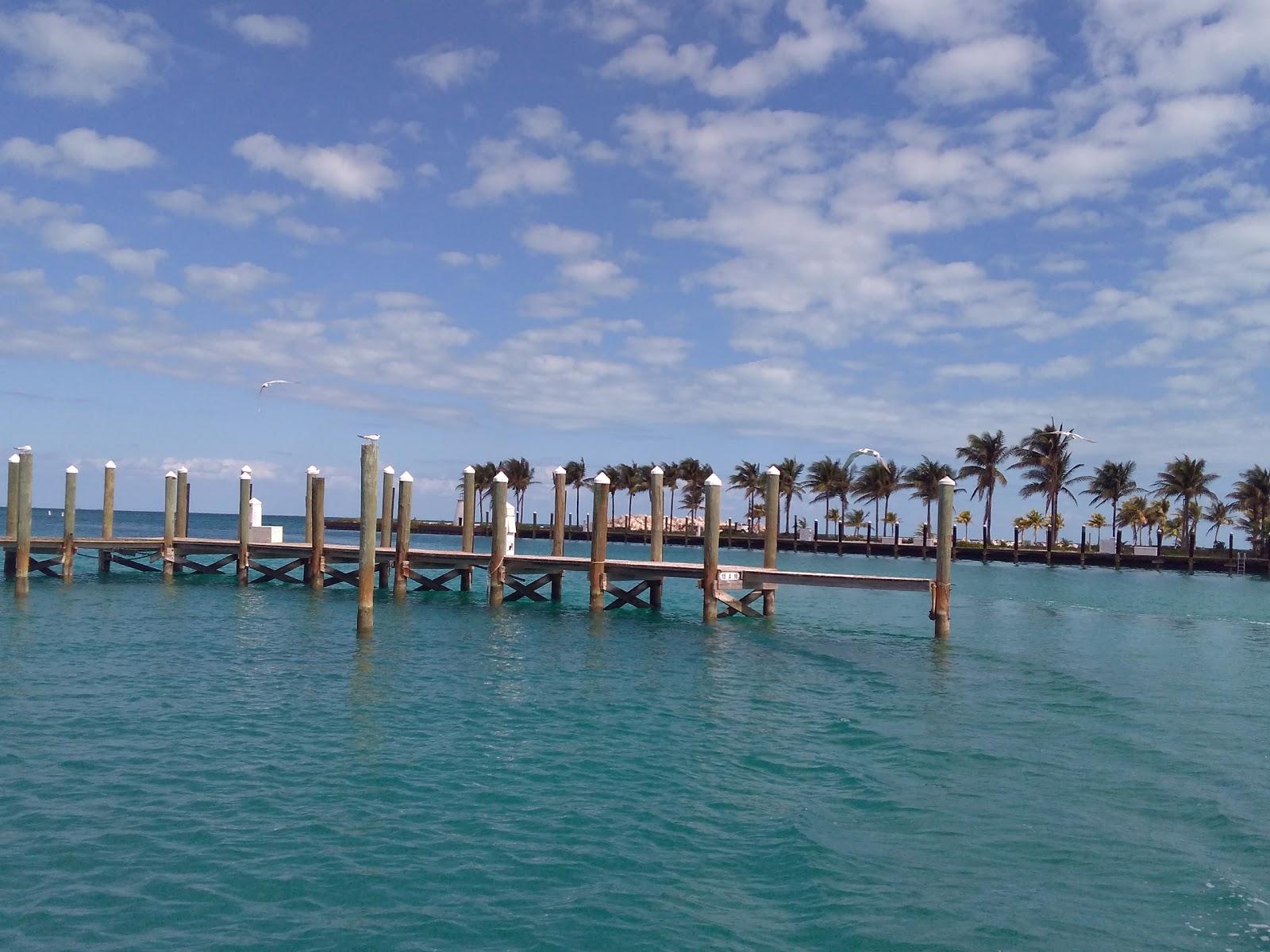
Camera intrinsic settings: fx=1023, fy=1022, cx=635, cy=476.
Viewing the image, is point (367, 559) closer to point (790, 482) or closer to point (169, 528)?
point (169, 528)

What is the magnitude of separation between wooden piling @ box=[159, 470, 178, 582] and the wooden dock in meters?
0.04

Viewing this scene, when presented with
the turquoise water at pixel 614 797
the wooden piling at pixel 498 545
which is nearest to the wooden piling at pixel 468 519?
the wooden piling at pixel 498 545

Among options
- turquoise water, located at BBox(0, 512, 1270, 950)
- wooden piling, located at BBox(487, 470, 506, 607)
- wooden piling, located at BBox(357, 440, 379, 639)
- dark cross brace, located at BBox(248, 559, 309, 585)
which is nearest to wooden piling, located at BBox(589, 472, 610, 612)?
wooden piling, located at BBox(487, 470, 506, 607)

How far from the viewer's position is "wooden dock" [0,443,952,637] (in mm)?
25000

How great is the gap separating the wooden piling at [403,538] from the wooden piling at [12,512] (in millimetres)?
10902

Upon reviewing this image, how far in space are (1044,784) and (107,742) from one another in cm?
1140

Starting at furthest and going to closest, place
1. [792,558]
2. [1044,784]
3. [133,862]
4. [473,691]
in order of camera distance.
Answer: [792,558]
[473,691]
[1044,784]
[133,862]

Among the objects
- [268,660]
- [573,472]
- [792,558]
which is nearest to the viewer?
[268,660]

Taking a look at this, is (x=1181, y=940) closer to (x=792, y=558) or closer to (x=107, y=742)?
(x=107, y=742)

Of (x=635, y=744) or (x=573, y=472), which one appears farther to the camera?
(x=573, y=472)

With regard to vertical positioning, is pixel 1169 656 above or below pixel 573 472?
below

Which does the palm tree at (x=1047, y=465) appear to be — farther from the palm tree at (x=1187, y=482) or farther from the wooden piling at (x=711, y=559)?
the wooden piling at (x=711, y=559)

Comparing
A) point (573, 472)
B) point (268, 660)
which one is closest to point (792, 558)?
point (573, 472)

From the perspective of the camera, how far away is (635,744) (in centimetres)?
1355
